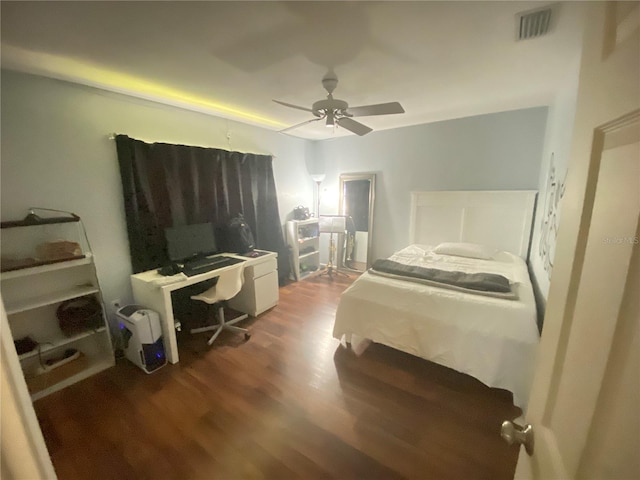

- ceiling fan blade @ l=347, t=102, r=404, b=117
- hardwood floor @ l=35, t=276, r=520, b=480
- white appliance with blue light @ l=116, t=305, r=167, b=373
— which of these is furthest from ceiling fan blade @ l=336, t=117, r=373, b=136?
white appliance with blue light @ l=116, t=305, r=167, b=373

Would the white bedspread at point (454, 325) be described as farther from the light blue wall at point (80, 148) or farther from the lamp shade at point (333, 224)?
the light blue wall at point (80, 148)

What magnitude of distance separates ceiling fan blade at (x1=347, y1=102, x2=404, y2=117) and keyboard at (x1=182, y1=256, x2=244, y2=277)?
1863 mm

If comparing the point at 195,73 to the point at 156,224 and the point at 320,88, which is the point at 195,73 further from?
the point at 156,224

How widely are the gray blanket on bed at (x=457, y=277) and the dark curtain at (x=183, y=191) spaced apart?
76.9 inches

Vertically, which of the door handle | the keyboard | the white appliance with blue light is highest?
the door handle

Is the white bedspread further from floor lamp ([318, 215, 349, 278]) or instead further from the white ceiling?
floor lamp ([318, 215, 349, 278])

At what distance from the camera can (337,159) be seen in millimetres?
4418

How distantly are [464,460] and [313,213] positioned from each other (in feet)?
12.6

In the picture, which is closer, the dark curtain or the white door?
the white door

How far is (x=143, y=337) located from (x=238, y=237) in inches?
55.2

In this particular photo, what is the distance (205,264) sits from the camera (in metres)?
2.63

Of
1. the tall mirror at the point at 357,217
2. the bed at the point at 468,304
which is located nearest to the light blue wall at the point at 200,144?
the tall mirror at the point at 357,217

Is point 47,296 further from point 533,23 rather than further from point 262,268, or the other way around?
point 533,23

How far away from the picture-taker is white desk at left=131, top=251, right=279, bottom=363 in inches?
86.9
